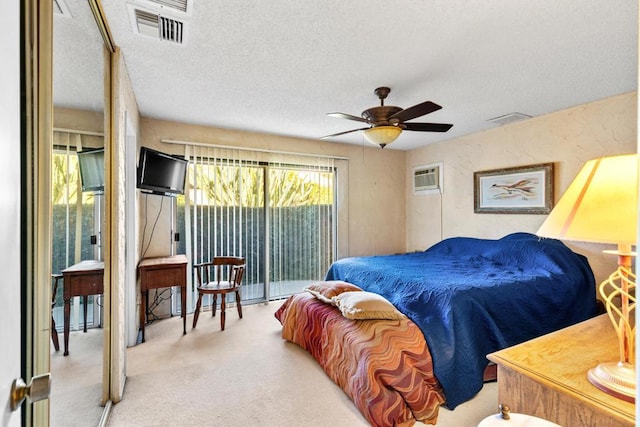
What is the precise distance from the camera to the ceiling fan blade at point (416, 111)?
2199 mm

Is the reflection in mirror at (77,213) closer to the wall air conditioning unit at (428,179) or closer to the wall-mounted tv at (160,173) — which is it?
the wall-mounted tv at (160,173)

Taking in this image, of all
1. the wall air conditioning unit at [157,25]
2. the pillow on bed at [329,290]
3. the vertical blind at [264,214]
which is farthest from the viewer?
the vertical blind at [264,214]

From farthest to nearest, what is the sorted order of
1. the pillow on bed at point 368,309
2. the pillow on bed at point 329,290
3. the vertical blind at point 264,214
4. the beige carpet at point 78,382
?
the vertical blind at point 264,214
the pillow on bed at point 329,290
the pillow on bed at point 368,309
the beige carpet at point 78,382

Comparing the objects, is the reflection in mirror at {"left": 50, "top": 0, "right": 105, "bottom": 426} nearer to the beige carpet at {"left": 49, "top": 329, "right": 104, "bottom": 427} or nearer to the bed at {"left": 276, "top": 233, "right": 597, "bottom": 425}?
the beige carpet at {"left": 49, "top": 329, "right": 104, "bottom": 427}

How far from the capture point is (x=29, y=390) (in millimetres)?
578

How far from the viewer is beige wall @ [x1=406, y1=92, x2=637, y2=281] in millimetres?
2938

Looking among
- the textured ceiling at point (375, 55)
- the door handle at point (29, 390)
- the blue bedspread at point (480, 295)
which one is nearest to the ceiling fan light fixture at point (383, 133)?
the textured ceiling at point (375, 55)

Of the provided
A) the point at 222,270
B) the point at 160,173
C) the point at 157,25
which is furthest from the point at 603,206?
the point at 222,270

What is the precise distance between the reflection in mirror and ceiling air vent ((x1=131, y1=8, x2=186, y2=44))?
0.80ft

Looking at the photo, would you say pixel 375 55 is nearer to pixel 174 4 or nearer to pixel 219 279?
pixel 174 4

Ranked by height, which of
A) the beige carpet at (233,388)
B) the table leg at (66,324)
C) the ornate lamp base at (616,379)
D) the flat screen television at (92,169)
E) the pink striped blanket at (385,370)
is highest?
the flat screen television at (92,169)

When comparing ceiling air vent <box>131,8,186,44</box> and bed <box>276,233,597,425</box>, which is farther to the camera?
bed <box>276,233,597,425</box>

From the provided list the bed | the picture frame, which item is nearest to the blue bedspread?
the bed

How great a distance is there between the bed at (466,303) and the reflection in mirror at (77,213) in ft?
4.96
